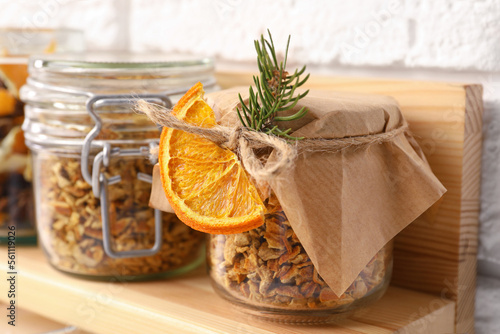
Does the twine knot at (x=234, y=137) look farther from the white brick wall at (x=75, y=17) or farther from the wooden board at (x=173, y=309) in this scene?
the white brick wall at (x=75, y=17)

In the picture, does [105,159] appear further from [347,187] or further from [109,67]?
[347,187]

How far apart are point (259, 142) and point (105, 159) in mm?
166

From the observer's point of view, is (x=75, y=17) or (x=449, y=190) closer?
(x=449, y=190)

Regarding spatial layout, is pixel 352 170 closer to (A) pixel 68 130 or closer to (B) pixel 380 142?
(B) pixel 380 142

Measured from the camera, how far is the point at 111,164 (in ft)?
1.57

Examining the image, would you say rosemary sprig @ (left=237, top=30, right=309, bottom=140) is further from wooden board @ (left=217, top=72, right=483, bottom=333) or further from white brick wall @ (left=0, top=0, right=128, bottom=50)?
white brick wall @ (left=0, top=0, right=128, bottom=50)

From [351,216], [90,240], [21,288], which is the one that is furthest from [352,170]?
[21,288]

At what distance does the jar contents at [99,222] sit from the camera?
0.49 metres

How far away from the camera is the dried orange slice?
366mm

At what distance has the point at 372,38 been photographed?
0.53 metres

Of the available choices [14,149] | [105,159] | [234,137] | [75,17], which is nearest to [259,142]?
[234,137]

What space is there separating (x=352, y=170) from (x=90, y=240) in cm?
25

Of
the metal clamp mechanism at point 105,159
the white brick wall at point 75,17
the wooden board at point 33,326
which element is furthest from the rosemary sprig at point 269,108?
the white brick wall at point 75,17

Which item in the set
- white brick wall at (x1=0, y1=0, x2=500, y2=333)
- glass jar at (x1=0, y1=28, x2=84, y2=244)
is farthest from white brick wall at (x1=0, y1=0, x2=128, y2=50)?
glass jar at (x1=0, y1=28, x2=84, y2=244)
